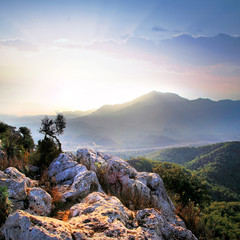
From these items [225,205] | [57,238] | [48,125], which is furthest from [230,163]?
[57,238]

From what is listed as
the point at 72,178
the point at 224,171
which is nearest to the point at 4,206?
the point at 72,178

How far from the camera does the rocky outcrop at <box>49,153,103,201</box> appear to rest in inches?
286

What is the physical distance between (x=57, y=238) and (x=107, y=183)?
20.8ft

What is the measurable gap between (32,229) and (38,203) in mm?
2829

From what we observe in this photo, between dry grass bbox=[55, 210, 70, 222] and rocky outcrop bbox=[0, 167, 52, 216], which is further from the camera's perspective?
dry grass bbox=[55, 210, 70, 222]

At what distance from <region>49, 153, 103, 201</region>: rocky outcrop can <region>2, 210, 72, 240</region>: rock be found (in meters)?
3.69

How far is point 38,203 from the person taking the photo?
5488 millimetres

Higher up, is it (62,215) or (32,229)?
(32,229)

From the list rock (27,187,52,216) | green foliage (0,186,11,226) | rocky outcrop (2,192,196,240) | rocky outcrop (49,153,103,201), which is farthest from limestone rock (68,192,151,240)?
rocky outcrop (49,153,103,201)

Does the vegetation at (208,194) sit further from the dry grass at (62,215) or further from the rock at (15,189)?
the rock at (15,189)

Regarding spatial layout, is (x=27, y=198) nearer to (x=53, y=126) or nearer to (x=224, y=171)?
(x=53, y=126)

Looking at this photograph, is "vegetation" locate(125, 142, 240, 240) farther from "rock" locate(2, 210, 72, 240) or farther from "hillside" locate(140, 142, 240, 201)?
"rock" locate(2, 210, 72, 240)

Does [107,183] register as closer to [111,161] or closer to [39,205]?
[111,161]

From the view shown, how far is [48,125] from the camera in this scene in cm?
2297
